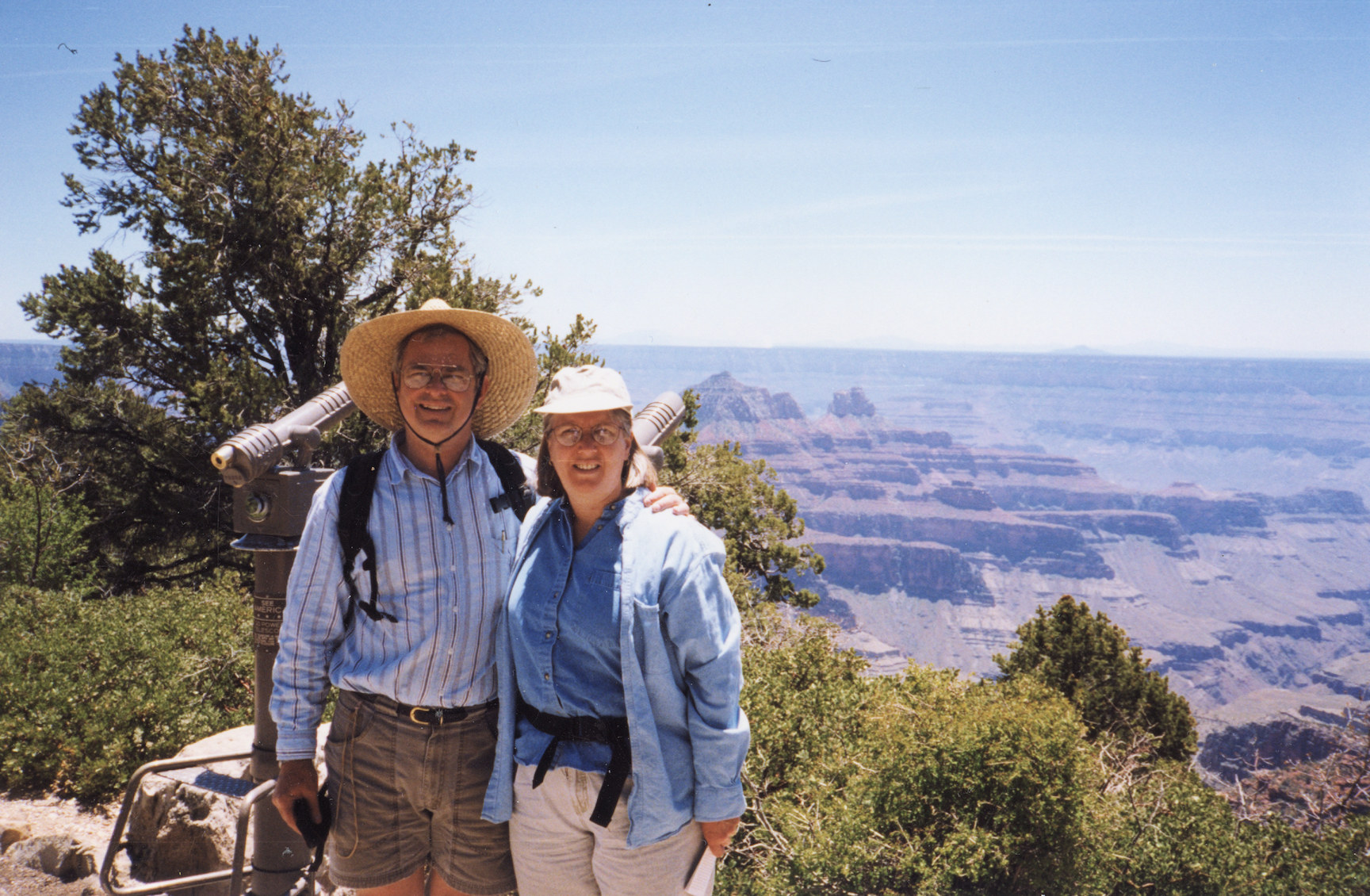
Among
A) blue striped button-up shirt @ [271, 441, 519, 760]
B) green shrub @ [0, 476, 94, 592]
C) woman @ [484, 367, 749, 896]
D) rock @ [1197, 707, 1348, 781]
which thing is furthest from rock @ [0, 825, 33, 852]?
rock @ [1197, 707, 1348, 781]

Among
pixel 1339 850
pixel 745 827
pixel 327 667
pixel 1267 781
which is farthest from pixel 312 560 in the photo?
pixel 1267 781

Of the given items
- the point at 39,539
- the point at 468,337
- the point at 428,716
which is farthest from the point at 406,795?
the point at 39,539

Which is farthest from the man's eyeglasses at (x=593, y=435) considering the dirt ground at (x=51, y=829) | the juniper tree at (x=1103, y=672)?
the juniper tree at (x=1103, y=672)

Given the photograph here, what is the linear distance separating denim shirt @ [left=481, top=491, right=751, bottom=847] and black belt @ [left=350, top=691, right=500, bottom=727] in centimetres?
58

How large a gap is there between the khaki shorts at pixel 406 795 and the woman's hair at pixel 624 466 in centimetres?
68

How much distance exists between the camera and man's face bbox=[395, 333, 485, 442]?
256 centimetres

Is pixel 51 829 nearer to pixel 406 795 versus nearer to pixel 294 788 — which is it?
pixel 294 788

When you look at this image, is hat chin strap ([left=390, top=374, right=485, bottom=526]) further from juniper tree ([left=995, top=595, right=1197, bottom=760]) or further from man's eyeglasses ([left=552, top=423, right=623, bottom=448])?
juniper tree ([left=995, top=595, right=1197, bottom=760])

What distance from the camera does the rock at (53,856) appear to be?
4.30 m

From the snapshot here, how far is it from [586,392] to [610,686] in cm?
80

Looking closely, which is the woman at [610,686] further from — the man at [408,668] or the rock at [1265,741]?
the rock at [1265,741]

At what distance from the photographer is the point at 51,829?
16.1 ft

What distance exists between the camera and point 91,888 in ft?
13.9

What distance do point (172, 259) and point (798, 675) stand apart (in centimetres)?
1597
